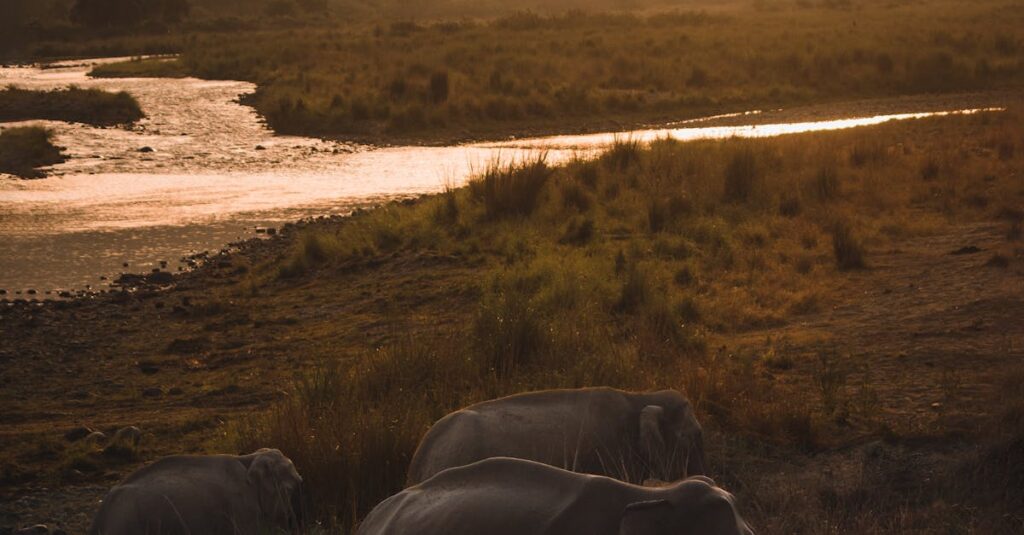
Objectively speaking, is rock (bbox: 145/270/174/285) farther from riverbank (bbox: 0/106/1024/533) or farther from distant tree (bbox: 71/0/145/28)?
distant tree (bbox: 71/0/145/28)

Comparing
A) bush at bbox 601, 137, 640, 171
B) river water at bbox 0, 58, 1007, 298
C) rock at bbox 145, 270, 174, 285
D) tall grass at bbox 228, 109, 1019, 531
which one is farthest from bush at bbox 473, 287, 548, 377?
bush at bbox 601, 137, 640, 171

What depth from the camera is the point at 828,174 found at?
49.6 feet

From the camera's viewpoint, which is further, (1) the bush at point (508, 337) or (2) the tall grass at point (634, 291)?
(1) the bush at point (508, 337)

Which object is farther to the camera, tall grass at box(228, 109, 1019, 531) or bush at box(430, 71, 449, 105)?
bush at box(430, 71, 449, 105)

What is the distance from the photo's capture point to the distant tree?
221 ft

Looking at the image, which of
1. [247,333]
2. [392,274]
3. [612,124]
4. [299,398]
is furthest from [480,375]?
[612,124]

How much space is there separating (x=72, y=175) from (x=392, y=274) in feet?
37.1

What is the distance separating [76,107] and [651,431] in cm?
2832

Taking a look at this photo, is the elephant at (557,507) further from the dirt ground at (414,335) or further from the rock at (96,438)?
the rock at (96,438)

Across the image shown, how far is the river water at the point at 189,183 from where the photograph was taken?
1542 centimetres

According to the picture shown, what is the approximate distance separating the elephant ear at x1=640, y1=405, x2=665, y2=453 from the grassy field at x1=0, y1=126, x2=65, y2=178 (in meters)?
18.6

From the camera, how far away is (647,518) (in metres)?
3.18

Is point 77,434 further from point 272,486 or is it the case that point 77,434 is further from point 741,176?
point 741,176

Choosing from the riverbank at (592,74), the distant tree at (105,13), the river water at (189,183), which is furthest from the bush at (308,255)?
the distant tree at (105,13)
